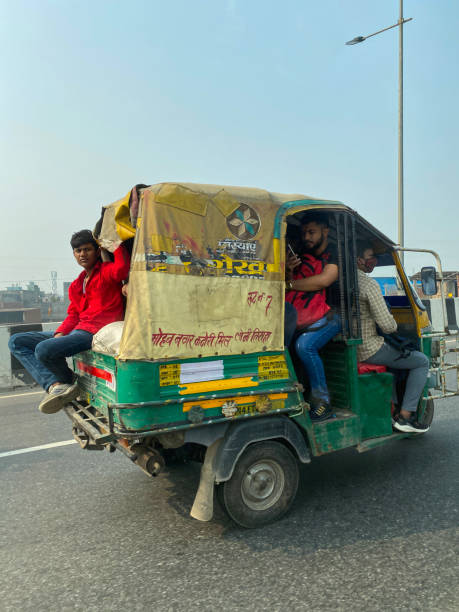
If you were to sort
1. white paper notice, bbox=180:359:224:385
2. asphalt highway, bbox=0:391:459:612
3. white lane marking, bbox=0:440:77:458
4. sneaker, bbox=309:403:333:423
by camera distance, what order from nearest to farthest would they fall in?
asphalt highway, bbox=0:391:459:612, white paper notice, bbox=180:359:224:385, sneaker, bbox=309:403:333:423, white lane marking, bbox=0:440:77:458

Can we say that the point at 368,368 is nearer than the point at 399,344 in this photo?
Yes

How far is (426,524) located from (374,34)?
1692 cm

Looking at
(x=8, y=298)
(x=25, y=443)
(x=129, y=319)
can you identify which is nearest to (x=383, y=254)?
(x=129, y=319)

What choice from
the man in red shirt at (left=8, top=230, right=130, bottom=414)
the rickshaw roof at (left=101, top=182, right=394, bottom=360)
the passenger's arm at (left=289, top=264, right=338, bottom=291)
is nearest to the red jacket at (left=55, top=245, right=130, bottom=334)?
the man in red shirt at (left=8, top=230, right=130, bottom=414)

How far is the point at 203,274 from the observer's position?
3084 mm

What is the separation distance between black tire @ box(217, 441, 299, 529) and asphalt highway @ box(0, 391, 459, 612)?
0.11m

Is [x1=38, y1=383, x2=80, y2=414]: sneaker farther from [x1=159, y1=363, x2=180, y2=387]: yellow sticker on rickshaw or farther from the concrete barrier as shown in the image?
the concrete barrier

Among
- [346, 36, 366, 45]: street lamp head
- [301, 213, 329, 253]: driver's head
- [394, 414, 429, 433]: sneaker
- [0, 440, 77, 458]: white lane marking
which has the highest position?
[346, 36, 366, 45]: street lamp head

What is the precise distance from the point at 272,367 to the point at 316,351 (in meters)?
0.58

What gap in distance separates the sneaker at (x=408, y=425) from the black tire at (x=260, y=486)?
126cm

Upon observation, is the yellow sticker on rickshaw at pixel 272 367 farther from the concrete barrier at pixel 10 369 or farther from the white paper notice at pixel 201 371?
the concrete barrier at pixel 10 369

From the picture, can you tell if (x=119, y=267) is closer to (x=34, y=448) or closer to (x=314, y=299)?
(x=314, y=299)

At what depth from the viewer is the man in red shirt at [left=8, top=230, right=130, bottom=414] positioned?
3.71 metres

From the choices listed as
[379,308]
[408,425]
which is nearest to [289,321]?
[379,308]
